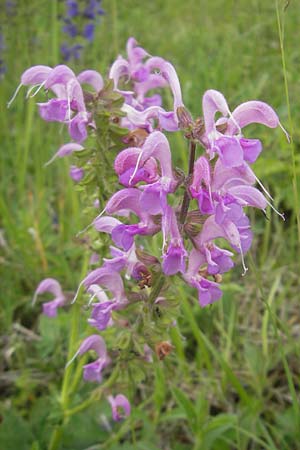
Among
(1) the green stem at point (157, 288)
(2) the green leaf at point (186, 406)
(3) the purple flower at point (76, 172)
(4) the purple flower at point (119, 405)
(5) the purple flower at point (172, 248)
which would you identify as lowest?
(4) the purple flower at point (119, 405)

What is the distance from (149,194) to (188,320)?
2.47ft

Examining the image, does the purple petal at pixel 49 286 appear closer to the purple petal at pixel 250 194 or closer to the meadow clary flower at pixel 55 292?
the meadow clary flower at pixel 55 292

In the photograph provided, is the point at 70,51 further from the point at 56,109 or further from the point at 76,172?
the point at 56,109

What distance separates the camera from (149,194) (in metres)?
1.15

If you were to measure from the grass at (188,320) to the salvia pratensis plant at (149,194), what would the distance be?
0.13 metres

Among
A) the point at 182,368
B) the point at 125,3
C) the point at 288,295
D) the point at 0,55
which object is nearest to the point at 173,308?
the point at 182,368

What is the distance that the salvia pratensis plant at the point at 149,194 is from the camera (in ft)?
3.87

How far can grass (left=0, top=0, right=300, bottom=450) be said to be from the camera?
172 cm

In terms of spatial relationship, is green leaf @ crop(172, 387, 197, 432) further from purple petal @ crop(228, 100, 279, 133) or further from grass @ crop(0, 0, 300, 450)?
purple petal @ crop(228, 100, 279, 133)

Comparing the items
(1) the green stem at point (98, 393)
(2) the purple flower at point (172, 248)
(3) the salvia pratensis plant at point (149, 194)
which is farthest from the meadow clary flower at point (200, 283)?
(1) the green stem at point (98, 393)

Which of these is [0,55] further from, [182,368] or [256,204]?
[256,204]

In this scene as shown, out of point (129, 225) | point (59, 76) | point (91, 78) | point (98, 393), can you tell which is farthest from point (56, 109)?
point (98, 393)

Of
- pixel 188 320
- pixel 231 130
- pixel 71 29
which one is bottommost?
pixel 188 320

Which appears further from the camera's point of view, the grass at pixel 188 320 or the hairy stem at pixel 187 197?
the grass at pixel 188 320
